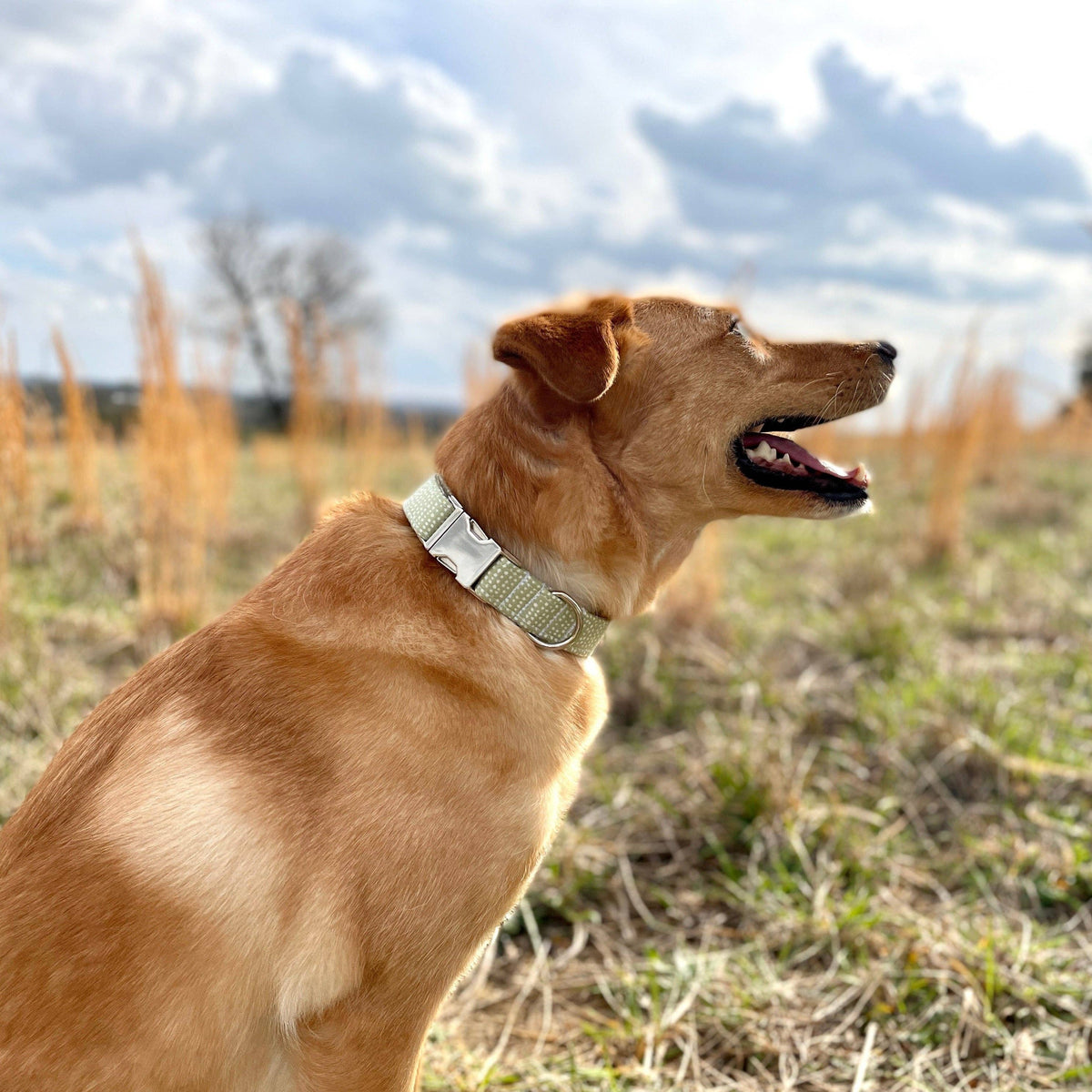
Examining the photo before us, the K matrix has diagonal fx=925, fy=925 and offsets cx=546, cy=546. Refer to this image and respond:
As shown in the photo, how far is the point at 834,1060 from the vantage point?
2.51 m

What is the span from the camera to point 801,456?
2.23 metres

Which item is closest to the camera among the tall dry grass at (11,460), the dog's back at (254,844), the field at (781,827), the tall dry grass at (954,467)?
the dog's back at (254,844)

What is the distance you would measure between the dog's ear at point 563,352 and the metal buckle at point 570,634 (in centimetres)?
40

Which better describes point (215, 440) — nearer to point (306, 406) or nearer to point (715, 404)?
point (306, 406)

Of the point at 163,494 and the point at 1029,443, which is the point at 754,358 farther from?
the point at 1029,443

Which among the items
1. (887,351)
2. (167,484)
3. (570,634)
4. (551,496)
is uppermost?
(887,351)

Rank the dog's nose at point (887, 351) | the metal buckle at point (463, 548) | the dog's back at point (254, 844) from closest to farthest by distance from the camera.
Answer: the dog's back at point (254, 844), the metal buckle at point (463, 548), the dog's nose at point (887, 351)

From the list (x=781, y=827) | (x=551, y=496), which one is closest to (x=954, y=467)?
(x=781, y=827)

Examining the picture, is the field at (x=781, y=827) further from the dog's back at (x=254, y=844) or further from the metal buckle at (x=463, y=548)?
the metal buckle at (x=463, y=548)

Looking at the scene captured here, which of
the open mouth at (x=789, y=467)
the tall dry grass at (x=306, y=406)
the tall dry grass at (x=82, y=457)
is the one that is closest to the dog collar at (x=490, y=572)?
the open mouth at (x=789, y=467)

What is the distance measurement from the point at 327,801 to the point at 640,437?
1.01m

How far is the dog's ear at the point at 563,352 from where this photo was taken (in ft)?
6.04

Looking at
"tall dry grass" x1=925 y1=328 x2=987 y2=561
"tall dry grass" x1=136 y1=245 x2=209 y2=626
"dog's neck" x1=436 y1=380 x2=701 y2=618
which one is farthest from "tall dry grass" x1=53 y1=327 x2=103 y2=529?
"tall dry grass" x1=925 y1=328 x2=987 y2=561

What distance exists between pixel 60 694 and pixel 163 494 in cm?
133
